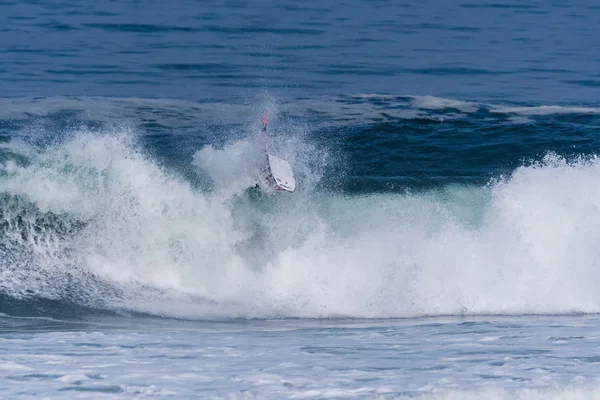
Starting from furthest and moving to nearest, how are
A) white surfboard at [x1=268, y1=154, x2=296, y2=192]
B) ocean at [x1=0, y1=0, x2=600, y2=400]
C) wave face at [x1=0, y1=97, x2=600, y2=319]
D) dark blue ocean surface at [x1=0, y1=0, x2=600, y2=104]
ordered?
dark blue ocean surface at [x1=0, y1=0, x2=600, y2=104] < white surfboard at [x1=268, y1=154, x2=296, y2=192] < wave face at [x1=0, y1=97, x2=600, y2=319] < ocean at [x1=0, y1=0, x2=600, y2=400]

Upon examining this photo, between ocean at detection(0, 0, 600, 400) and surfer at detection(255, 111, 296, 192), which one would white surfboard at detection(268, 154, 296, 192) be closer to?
surfer at detection(255, 111, 296, 192)

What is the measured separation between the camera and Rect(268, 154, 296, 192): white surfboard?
12711 millimetres

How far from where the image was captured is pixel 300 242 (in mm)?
12406

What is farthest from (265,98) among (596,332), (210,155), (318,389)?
(318,389)

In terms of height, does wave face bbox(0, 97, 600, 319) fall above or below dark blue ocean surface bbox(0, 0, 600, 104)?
below

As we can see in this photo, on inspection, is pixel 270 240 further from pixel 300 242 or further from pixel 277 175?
pixel 277 175

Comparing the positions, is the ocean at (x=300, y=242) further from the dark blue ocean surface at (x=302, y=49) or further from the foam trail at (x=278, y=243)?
the dark blue ocean surface at (x=302, y=49)

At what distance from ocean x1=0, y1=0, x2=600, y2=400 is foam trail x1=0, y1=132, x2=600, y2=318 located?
1.3 inches

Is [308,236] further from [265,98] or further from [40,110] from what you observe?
[265,98]

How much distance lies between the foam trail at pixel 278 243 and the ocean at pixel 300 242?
0.11 ft

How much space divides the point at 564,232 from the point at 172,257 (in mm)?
5444

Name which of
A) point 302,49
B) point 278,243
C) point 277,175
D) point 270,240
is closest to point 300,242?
point 278,243

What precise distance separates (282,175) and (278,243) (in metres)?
1.21

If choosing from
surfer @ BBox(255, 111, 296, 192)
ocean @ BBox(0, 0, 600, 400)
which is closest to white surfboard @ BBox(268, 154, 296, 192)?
surfer @ BBox(255, 111, 296, 192)
